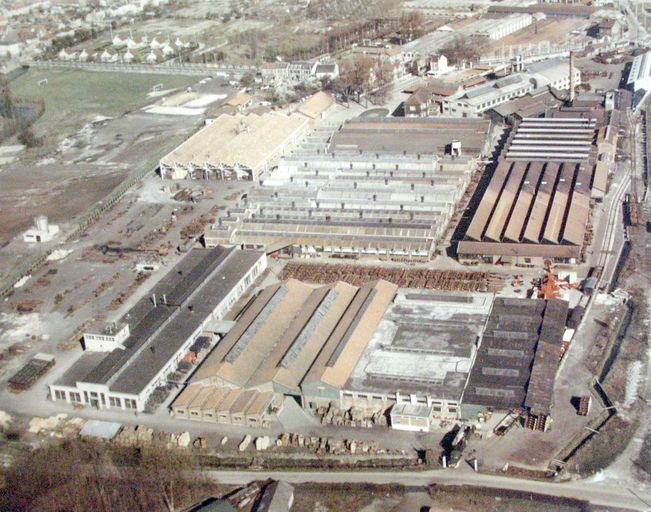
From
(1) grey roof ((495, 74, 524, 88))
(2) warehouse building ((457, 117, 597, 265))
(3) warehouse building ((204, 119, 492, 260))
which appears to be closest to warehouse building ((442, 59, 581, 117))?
(1) grey roof ((495, 74, 524, 88))

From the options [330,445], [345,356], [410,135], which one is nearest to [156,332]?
[345,356]

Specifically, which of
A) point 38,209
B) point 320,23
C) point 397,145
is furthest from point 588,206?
point 320,23

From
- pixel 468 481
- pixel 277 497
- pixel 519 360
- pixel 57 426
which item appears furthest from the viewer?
pixel 519 360

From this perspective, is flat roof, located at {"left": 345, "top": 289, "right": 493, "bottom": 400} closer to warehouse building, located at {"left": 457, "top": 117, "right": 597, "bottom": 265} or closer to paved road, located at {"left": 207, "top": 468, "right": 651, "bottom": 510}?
paved road, located at {"left": 207, "top": 468, "right": 651, "bottom": 510}

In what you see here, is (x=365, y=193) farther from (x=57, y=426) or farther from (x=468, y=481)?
(x=468, y=481)

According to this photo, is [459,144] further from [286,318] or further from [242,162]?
[286,318]

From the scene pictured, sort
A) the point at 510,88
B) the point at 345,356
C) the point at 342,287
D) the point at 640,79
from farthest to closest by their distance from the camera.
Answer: the point at 640,79
the point at 510,88
the point at 342,287
the point at 345,356

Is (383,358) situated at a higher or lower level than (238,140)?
lower
